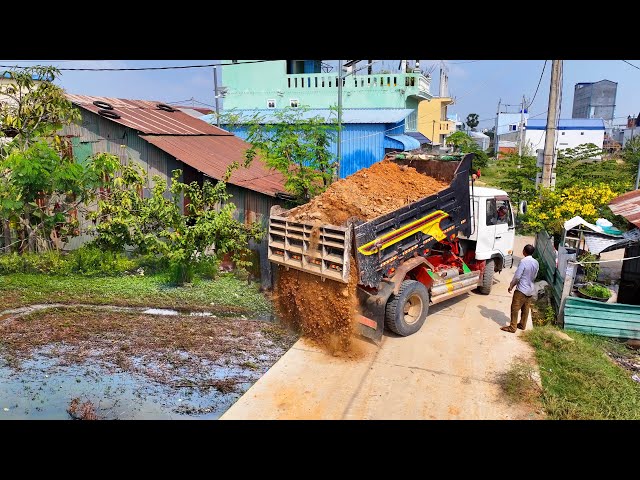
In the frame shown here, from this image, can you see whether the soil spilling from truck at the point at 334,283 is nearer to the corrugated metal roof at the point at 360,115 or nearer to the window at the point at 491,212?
the window at the point at 491,212

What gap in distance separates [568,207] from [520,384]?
6.56m

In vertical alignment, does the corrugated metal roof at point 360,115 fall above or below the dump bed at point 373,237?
above

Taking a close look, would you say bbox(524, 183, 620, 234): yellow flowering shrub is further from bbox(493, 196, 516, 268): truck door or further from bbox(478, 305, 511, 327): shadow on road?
bbox(478, 305, 511, 327): shadow on road

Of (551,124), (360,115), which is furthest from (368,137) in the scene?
(551,124)

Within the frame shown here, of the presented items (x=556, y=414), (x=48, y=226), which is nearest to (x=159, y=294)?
(x=48, y=226)

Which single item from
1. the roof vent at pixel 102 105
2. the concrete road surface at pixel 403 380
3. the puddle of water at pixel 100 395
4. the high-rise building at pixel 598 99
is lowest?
the concrete road surface at pixel 403 380

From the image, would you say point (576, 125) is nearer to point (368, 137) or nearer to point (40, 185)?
point (368, 137)

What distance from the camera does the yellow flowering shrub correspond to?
445 inches

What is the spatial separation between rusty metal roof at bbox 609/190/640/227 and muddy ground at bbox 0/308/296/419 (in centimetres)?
621

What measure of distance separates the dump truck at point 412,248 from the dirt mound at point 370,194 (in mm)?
287

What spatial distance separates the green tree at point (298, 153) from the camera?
35.8 feet

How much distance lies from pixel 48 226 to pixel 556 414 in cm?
1028

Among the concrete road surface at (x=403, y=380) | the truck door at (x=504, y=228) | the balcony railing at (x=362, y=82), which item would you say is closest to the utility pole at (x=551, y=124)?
the truck door at (x=504, y=228)

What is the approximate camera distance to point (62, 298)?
9359mm
